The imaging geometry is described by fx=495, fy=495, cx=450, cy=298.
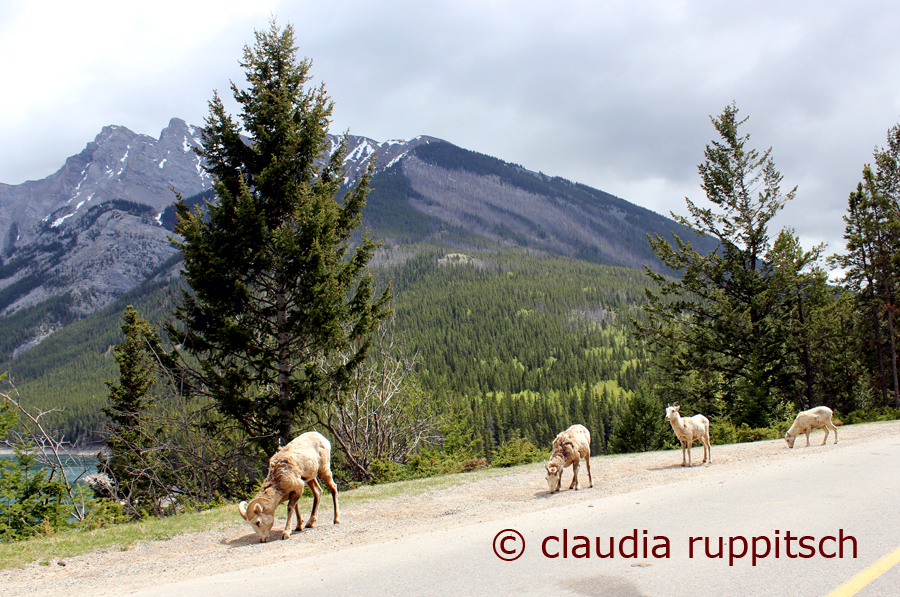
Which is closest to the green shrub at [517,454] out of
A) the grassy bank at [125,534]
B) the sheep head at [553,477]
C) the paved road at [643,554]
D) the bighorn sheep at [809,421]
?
the grassy bank at [125,534]

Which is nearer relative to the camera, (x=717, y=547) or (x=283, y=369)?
(x=717, y=547)

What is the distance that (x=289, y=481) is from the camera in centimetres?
747

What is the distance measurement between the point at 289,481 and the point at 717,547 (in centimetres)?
572

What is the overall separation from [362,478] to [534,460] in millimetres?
5401

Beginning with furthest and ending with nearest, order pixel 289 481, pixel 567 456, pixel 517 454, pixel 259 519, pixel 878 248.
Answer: pixel 878 248, pixel 517 454, pixel 567 456, pixel 289 481, pixel 259 519

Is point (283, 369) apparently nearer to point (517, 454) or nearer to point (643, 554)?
point (517, 454)

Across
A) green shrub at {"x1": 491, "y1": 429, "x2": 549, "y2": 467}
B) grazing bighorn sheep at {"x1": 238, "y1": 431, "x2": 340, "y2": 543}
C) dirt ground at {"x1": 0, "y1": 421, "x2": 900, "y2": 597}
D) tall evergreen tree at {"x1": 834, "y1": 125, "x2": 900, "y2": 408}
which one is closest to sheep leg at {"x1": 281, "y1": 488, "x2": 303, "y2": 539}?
grazing bighorn sheep at {"x1": 238, "y1": 431, "x2": 340, "y2": 543}

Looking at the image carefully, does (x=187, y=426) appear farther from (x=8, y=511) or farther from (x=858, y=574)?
(x=858, y=574)

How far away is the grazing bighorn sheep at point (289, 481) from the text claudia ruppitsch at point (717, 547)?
151 inches

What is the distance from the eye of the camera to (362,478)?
14.9 m

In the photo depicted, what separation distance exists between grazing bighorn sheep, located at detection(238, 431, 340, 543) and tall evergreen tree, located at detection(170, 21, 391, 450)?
4.28 meters

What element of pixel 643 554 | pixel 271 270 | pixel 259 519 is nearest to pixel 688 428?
pixel 643 554

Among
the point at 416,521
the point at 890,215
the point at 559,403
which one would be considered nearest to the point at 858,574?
the point at 416,521

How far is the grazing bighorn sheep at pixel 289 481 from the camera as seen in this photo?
7164 mm
